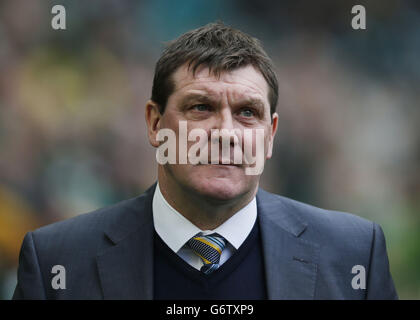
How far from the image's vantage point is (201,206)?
2574 millimetres

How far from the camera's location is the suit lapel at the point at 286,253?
2.47 m

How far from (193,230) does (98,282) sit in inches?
19.2

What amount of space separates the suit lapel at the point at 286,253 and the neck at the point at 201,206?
18cm

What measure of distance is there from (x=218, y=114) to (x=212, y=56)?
272 mm

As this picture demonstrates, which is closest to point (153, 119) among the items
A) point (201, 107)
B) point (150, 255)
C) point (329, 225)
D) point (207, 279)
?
point (201, 107)

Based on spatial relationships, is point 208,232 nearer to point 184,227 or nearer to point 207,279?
point 184,227

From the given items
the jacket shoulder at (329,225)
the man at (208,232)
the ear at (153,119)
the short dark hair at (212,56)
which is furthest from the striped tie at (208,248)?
the short dark hair at (212,56)

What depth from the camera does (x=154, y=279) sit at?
2504mm

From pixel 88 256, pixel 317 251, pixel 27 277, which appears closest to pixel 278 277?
pixel 317 251

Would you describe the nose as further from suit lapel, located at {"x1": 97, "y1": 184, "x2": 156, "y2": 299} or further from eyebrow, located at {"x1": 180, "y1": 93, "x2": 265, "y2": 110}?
suit lapel, located at {"x1": 97, "y1": 184, "x2": 156, "y2": 299}

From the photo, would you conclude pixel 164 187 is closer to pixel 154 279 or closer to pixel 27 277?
pixel 154 279

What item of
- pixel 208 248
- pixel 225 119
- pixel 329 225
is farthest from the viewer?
pixel 329 225
